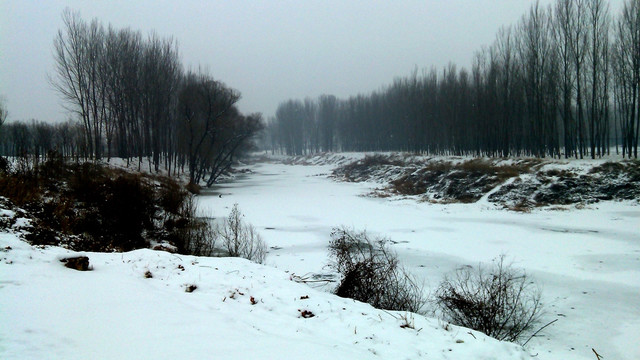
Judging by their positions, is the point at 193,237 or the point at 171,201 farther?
the point at 171,201

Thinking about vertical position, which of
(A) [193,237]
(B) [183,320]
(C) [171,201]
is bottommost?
(A) [193,237]

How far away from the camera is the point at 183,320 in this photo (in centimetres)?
474

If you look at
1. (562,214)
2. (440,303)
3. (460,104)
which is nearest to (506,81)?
(460,104)

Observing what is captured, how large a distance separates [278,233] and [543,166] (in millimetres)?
21050

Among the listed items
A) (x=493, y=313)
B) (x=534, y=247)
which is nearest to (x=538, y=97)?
(x=534, y=247)

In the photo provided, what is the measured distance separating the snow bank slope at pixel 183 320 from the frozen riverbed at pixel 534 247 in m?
2.63

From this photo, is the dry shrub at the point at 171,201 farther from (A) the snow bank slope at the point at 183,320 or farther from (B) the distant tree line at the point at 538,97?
(B) the distant tree line at the point at 538,97

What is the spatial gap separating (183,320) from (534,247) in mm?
13284

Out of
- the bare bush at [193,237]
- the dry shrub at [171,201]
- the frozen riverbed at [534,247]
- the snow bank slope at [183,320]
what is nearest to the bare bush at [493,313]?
the frozen riverbed at [534,247]

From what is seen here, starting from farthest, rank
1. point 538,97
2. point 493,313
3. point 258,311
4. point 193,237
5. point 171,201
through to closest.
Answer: point 538,97 → point 171,201 → point 193,237 → point 493,313 → point 258,311

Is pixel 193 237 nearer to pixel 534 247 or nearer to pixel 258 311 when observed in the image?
pixel 258 311

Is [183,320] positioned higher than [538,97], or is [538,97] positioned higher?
[538,97]

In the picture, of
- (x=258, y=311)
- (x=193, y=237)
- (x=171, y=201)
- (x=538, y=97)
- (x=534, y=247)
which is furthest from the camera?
(x=538, y=97)

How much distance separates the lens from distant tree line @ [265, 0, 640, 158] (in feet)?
87.3
